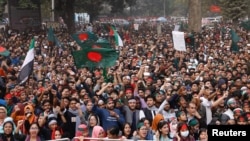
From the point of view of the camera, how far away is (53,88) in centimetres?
965

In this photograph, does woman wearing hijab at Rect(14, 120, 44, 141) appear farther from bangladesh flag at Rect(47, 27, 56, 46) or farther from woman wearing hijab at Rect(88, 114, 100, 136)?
bangladesh flag at Rect(47, 27, 56, 46)

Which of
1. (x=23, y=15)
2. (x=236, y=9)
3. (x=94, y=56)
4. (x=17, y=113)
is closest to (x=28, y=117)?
(x=17, y=113)

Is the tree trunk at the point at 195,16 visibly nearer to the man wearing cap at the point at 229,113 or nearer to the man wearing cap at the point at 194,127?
the man wearing cap at the point at 229,113

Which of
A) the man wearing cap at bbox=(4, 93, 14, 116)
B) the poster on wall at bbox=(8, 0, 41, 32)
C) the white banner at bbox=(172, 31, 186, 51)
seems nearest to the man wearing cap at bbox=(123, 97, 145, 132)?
the man wearing cap at bbox=(4, 93, 14, 116)

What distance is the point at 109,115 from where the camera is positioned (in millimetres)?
8039

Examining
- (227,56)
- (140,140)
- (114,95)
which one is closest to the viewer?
(140,140)

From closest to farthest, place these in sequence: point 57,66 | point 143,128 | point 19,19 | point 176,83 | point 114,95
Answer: point 143,128, point 114,95, point 176,83, point 57,66, point 19,19

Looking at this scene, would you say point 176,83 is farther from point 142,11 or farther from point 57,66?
point 142,11

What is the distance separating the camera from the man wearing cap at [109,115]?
7934mm

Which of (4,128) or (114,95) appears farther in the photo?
(114,95)

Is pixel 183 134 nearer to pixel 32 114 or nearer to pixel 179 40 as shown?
pixel 32 114

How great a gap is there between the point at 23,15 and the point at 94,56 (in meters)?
19.9

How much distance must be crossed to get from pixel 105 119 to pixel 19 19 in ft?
76.7

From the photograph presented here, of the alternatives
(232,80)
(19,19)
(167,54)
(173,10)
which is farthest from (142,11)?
(232,80)
